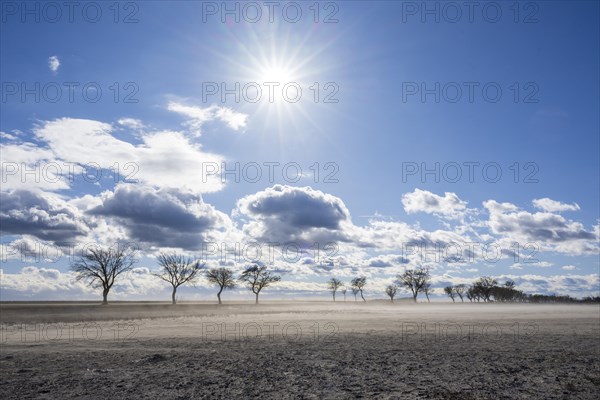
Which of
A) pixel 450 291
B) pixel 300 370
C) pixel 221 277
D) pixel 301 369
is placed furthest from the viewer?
pixel 450 291

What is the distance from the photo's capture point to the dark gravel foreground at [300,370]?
11.9 meters

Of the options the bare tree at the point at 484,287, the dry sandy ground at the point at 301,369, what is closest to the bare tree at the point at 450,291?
the bare tree at the point at 484,287

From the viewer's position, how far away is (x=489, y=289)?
184 meters

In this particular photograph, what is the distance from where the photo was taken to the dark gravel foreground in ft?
39.2

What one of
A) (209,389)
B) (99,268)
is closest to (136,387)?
(209,389)

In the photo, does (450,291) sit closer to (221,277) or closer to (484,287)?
(484,287)

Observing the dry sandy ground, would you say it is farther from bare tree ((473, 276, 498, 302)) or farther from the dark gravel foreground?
bare tree ((473, 276, 498, 302))

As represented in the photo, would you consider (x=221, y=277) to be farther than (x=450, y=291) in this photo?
No

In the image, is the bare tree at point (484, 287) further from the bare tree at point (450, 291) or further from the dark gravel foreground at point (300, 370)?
the dark gravel foreground at point (300, 370)

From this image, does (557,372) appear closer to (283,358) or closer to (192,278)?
(283,358)

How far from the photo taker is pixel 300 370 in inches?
561

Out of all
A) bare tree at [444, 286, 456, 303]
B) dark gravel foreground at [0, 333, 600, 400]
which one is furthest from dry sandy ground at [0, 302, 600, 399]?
bare tree at [444, 286, 456, 303]

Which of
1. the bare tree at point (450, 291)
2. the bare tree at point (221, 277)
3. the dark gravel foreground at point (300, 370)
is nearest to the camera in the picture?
the dark gravel foreground at point (300, 370)

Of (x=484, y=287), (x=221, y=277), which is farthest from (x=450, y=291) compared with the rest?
(x=221, y=277)
